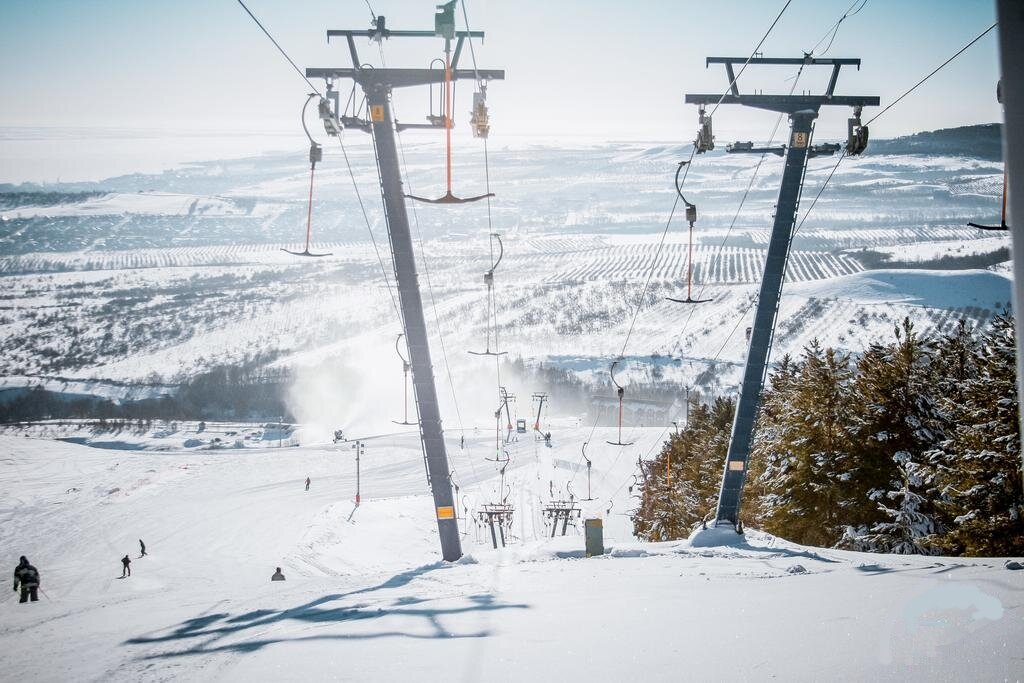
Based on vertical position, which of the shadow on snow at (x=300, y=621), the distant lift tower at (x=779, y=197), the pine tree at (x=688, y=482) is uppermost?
the distant lift tower at (x=779, y=197)

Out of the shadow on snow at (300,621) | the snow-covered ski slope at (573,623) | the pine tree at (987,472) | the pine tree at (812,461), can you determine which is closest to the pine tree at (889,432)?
the pine tree at (812,461)

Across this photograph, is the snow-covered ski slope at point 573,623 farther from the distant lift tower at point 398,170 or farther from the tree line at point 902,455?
the tree line at point 902,455

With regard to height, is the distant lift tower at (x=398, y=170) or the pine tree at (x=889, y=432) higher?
the distant lift tower at (x=398, y=170)

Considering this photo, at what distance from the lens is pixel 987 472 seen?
15820mm

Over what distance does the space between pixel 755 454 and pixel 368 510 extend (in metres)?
32.7

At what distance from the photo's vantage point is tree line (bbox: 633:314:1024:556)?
15742 millimetres

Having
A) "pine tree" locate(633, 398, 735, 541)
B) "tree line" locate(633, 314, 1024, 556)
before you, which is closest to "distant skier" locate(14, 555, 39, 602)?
"tree line" locate(633, 314, 1024, 556)

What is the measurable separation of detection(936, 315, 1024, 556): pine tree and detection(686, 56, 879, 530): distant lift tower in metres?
6.01

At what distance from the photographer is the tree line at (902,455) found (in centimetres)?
1574

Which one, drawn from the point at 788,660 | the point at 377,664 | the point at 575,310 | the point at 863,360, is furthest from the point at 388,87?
the point at 575,310

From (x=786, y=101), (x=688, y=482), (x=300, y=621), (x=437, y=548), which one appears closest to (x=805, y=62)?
(x=786, y=101)

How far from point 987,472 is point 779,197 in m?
9.12

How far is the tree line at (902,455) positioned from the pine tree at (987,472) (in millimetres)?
28

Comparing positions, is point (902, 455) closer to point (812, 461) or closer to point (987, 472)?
point (812, 461)
